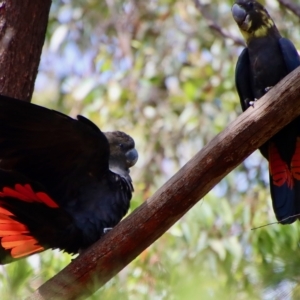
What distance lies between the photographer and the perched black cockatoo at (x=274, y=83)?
2.78 meters

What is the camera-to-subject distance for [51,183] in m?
2.48

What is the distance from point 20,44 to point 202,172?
0.99 meters

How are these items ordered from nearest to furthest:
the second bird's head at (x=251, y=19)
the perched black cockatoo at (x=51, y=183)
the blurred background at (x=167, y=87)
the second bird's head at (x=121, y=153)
→ the perched black cockatoo at (x=51, y=183) → the second bird's head at (x=121, y=153) → the second bird's head at (x=251, y=19) → the blurred background at (x=167, y=87)

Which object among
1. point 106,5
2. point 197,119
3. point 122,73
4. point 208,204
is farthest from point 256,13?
point 106,5

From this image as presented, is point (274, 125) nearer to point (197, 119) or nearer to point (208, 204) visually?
point (208, 204)

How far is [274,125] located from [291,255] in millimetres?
881

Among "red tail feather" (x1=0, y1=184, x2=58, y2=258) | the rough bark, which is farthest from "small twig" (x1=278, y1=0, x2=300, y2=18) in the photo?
"red tail feather" (x1=0, y1=184, x2=58, y2=258)

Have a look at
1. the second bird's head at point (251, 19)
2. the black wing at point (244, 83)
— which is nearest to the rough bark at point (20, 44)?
the black wing at point (244, 83)

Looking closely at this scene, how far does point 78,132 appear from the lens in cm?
237

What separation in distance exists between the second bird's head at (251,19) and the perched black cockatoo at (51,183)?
3.44 feet

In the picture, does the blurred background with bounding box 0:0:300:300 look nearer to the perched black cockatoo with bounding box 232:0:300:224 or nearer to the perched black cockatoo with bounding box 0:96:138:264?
the perched black cockatoo with bounding box 232:0:300:224

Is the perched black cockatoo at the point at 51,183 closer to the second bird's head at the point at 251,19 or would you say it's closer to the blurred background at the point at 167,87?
the second bird's head at the point at 251,19

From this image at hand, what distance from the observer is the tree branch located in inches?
84.4

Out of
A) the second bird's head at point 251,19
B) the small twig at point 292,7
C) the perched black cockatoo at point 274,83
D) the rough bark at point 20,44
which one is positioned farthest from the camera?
the small twig at point 292,7
